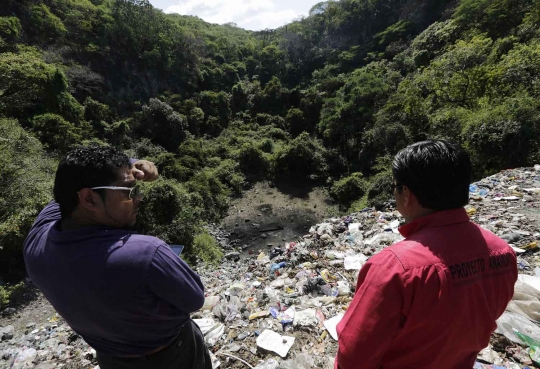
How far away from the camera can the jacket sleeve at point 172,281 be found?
92 centimetres

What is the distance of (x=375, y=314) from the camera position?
2.77 feet

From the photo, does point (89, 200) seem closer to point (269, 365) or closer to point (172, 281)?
point (172, 281)

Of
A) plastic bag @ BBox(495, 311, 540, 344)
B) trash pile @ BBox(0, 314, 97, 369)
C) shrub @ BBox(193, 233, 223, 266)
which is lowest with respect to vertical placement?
shrub @ BBox(193, 233, 223, 266)

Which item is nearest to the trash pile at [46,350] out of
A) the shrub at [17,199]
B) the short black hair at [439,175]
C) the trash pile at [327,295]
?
the trash pile at [327,295]

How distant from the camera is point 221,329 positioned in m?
Result: 2.69

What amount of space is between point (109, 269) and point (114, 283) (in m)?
0.05

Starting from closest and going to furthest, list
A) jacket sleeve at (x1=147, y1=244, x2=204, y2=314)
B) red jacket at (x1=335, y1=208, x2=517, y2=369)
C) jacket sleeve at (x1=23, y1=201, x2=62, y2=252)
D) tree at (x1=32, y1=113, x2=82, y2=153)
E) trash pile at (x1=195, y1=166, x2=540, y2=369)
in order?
red jacket at (x1=335, y1=208, x2=517, y2=369), jacket sleeve at (x1=147, y1=244, x2=204, y2=314), jacket sleeve at (x1=23, y1=201, x2=62, y2=252), trash pile at (x1=195, y1=166, x2=540, y2=369), tree at (x1=32, y1=113, x2=82, y2=153)

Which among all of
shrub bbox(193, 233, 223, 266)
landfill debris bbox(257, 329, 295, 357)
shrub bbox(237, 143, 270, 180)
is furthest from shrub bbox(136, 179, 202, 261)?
shrub bbox(237, 143, 270, 180)

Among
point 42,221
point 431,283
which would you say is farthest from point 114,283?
point 431,283

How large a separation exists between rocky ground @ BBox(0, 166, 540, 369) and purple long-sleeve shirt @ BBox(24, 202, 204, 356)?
1.53 meters

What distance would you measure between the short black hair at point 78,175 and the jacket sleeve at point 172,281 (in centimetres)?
34

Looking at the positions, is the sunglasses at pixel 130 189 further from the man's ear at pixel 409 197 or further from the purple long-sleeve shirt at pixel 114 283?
the man's ear at pixel 409 197

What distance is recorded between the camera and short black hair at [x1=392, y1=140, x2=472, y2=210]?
89cm

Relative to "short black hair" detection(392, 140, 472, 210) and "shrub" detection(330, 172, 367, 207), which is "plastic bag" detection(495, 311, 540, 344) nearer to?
"short black hair" detection(392, 140, 472, 210)
